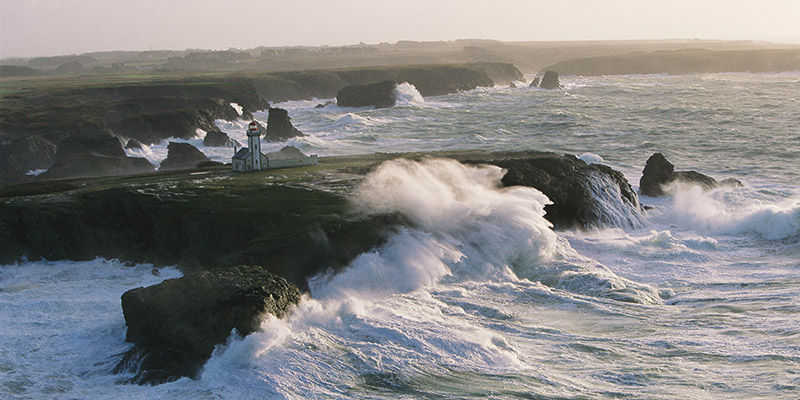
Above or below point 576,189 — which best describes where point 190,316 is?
below

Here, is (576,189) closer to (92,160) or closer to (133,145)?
(92,160)

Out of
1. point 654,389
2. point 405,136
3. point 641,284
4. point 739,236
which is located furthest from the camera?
point 405,136

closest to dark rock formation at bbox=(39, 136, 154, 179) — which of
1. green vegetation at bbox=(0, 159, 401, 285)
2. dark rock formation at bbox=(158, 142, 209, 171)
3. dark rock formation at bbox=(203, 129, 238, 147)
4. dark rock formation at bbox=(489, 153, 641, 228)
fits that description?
dark rock formation at bbox=(158, 142, 209, 171)

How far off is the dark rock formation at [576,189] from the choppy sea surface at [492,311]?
30.9 inches

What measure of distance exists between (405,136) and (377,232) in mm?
42162

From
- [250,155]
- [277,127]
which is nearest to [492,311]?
[250,155]

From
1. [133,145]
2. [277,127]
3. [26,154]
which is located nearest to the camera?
[26,154]

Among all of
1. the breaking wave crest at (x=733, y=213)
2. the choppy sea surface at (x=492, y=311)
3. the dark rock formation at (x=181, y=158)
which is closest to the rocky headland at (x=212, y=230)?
the choppy sea surface at (x=492, y=311)

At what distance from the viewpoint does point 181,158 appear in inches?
1989

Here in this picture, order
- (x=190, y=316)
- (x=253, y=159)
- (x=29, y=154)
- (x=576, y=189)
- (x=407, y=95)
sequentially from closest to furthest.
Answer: (x=190, y=316), (x=576, y=189), (x=253, y=159), (x=29, y=154), (x=407, y=95)

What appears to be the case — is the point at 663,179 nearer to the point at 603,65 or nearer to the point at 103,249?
the point at 103,249

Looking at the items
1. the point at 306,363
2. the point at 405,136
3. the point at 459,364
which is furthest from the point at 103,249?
the point at 405,136

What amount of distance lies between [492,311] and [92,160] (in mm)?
33811

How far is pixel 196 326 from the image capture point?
19297mm
